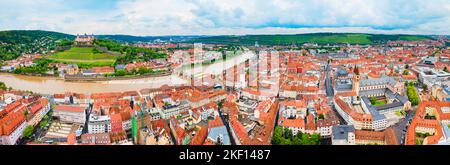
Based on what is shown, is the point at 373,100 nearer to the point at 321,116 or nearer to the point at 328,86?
the point at 328,86

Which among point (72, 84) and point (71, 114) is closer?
point (71, 114)

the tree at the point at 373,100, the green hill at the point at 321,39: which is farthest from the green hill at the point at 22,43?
the tree at the point at 373,100

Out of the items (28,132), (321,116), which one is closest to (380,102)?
(321,116)

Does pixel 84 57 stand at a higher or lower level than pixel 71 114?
higher

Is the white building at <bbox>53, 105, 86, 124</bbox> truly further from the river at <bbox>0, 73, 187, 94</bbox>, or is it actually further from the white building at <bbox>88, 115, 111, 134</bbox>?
the river at <bbox>0, 73, 187, 94</bbox>

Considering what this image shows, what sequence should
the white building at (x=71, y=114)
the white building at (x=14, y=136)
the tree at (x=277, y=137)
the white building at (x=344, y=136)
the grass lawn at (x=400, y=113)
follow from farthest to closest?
the grass lawn at (x=400, y=113) → the white building at (x=71, y=114) → the white building at (x=14, y=136) → the white building at (x=344, y=136) → the tree at (x=277, y=137)

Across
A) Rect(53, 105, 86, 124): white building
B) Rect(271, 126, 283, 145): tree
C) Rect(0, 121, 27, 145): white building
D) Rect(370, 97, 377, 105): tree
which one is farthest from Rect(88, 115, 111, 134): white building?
Rect(370, 97, 377, 105): tree

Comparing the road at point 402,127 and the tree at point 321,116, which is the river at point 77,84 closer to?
the tree at point 321,116
